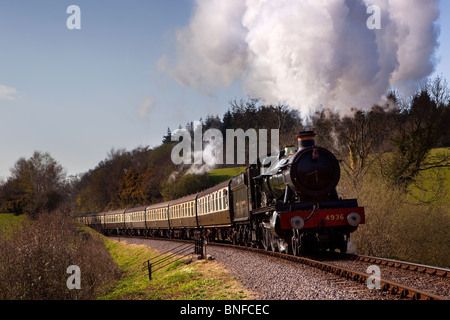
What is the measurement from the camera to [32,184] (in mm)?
65062

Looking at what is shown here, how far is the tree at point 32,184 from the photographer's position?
195 feet

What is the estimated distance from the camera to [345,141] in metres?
30.0

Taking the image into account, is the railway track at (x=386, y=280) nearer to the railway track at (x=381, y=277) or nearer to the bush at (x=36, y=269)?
the railway track at (x=381, y=277)

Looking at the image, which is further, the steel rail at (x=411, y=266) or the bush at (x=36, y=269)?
the bush at (x=36, y=269)

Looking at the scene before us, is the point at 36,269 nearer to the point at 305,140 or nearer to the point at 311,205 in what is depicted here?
the point at 311,205

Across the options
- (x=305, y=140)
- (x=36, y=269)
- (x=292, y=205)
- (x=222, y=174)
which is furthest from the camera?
(x=222, y=174)

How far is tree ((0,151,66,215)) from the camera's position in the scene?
195 ft

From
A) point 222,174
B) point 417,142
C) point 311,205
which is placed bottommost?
point 311,205

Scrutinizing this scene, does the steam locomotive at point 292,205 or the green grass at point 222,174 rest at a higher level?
the green grass at point 222,174

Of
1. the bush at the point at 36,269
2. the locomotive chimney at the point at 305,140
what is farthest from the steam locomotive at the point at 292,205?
the bush at the point at 36,269

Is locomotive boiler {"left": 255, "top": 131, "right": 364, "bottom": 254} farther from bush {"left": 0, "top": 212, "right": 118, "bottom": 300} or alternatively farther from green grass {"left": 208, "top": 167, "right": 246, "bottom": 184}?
green grass {"left": 208, "top": 167, "right": 246, "bottom": 184}

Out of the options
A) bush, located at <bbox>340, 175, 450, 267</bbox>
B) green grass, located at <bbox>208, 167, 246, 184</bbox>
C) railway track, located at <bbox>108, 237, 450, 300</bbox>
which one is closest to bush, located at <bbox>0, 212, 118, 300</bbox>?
railway track, located at <bbox>108, 237, 450, 300</bbox>

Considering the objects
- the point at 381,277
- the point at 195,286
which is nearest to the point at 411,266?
the point at 381,277
